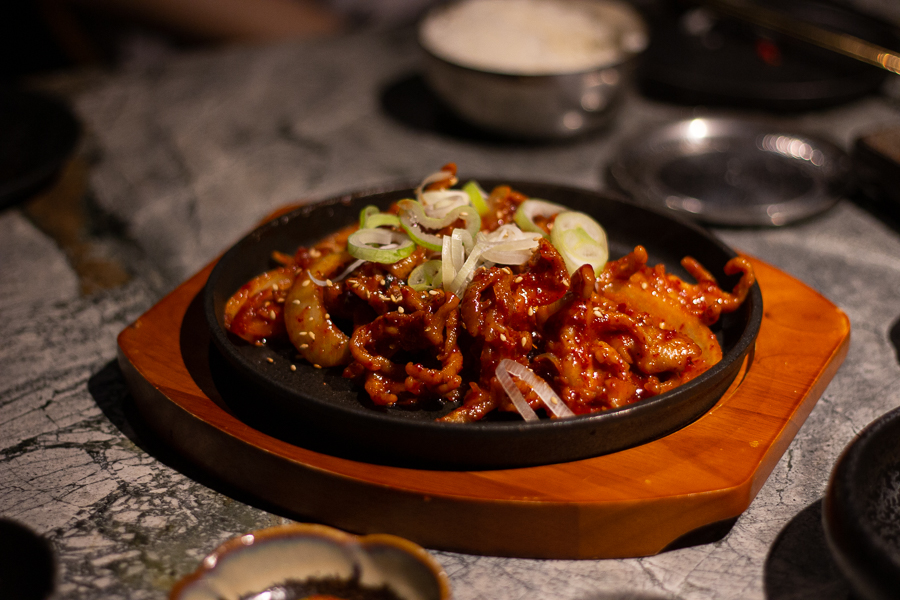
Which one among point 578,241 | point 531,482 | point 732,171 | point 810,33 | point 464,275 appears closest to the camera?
point 531,482

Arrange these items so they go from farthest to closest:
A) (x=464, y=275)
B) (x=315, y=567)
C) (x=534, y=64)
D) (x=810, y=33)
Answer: (x=810, y=33) → (x=534, y=64) → (x=464, y=275) → (x=315, y=567)

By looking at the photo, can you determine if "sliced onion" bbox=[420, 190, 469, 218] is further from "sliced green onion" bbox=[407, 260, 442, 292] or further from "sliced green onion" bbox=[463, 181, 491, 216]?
"sliced green onion" bbox=[407, 260, 442, 292]

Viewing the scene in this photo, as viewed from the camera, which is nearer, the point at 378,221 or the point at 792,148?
the point at 378,221

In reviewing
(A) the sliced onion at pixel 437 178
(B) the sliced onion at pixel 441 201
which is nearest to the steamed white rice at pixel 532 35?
(A) the sliced onion at pixel 437 178

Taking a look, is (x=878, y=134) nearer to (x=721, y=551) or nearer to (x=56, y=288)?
(x=721, y=551)

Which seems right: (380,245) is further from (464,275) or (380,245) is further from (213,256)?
(213,256)

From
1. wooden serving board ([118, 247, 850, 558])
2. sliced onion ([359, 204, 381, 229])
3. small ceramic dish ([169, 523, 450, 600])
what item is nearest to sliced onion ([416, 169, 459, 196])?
sliced onion ([359, 204, 381, 229])

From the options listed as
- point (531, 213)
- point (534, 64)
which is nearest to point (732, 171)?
point (534, 64)

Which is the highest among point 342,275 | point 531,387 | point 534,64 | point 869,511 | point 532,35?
point 532,35
